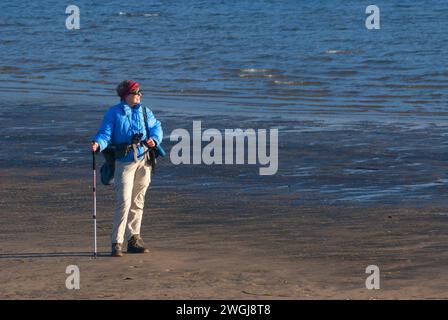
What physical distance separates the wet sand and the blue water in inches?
226

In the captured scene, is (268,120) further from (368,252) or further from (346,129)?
(368,252)

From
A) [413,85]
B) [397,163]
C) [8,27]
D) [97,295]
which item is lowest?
[97,295]

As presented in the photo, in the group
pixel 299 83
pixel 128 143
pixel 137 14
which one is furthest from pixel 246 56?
pixel 128 143

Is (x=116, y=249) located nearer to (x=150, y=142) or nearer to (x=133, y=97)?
(x=150, y=142)

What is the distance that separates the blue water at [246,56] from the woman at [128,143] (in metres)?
11.8

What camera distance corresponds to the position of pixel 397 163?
1738cm

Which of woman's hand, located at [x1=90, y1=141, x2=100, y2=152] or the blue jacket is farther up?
the blue jacket

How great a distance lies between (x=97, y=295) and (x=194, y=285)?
875 mm

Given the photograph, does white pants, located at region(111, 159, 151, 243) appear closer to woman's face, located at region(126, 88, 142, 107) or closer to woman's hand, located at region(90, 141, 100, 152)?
woman's hand, located at region(90, 141, 100, 152)

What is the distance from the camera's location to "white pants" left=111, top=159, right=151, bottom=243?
39.6 ft

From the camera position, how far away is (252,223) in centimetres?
1383

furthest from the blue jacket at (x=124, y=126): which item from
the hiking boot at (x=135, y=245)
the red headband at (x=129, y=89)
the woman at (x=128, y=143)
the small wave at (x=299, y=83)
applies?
the small wave at (x=299, y=83)

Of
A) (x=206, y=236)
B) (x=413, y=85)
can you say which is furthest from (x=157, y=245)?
(x=413, y=85)

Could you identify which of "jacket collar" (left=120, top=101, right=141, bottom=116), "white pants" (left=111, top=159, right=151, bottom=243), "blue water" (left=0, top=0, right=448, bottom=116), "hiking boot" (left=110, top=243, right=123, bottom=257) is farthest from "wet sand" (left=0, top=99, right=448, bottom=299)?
"blue water" (left=0, top=0, right=448, bottom=116)
